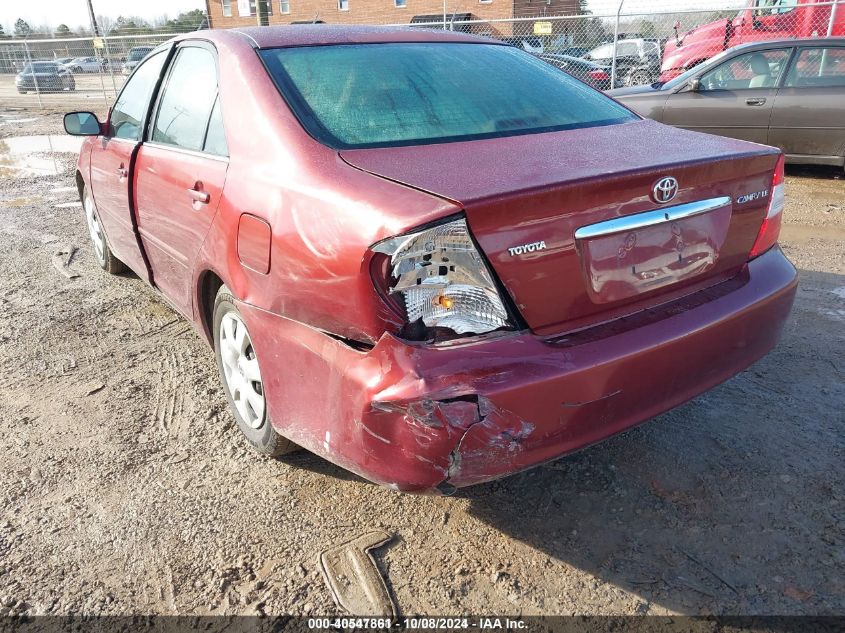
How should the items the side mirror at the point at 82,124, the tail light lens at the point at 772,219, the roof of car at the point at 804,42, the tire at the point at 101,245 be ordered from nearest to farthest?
1. the tail light lens at the point at 772,219
2. the side mirror at the point at 82,124
3. the tire at the point at 101,245
4. the roof of car at the point at 804,42

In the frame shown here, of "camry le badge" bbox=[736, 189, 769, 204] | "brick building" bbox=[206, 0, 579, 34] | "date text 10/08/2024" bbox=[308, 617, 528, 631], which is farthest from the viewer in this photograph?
"brick building" bbox=[206, 0, 579, 34]

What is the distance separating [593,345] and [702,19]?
13.8m

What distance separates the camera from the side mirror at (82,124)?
13.1ft

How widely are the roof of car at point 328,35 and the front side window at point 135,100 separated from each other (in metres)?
0.64

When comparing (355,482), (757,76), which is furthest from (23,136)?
(355,482)

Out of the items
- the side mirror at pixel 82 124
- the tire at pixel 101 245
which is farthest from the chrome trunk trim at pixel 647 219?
the tire at pixel 101 245

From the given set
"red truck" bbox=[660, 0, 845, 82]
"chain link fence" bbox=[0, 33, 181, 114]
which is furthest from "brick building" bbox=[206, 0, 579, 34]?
"red truck" bbox=[660, 0, 845, 82]

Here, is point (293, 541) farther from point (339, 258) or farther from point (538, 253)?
point (538, 253)

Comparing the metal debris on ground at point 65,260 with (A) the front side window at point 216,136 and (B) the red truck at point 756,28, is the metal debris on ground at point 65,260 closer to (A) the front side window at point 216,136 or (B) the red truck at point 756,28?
(A) the front side window at point 216,136

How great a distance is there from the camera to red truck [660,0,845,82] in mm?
10883

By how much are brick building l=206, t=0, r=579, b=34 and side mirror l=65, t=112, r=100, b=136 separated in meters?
25.3

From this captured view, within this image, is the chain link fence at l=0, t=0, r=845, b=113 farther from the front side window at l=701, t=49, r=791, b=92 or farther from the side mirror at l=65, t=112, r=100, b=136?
the side mirror at l=65, t=112, r=100, b=136

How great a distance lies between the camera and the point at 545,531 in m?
2.29

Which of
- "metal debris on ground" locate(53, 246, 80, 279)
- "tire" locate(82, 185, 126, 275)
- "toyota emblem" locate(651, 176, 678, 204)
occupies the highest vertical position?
"toyota emblem" locate(651, 176, 678, 204)
